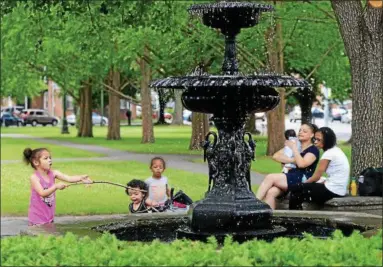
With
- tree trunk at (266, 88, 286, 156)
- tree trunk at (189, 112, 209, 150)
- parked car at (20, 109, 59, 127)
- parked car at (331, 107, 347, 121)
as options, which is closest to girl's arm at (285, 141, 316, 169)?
tree trunk at (266, 88, 286, 156)

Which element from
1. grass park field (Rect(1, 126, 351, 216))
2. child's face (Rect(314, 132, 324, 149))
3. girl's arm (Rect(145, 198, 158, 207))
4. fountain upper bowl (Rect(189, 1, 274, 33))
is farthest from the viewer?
grass park field (Rect(1, 126, 351, 216))

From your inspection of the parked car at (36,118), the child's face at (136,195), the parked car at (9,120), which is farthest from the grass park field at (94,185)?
the parked car at (36,118)

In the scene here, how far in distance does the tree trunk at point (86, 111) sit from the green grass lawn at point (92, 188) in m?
26.6

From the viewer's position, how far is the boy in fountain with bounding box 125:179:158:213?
12.8 meters

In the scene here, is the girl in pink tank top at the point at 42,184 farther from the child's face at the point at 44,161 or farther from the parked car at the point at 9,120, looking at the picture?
the parked car at the point at 9,120

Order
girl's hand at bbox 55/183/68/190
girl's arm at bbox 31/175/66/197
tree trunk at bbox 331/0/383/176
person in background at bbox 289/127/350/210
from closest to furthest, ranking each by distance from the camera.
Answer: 1. girl's hand at bbox 55/183/68/190
2. girl's arm at bbox 31/175/66/197
3. person in background at bbox 289/127/350/210
4. tree trunk at bbox 331/0/383/176

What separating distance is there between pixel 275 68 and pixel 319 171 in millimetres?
19219

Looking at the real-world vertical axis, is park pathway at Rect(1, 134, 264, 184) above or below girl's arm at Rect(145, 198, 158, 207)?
below

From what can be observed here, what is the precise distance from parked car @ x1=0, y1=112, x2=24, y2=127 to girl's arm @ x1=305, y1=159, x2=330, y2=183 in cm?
8402

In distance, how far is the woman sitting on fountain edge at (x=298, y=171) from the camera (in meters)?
14.2

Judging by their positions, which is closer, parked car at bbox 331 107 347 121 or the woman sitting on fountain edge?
the woman sitting on fountain edge

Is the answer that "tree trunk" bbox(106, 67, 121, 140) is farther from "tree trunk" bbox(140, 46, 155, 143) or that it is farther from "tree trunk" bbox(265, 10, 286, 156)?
"tree trunk" bbox(265, 10, 286, 156)

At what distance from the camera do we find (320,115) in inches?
3856

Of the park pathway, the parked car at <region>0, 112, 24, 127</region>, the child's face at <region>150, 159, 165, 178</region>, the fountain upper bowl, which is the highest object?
the fountain upper bowl
